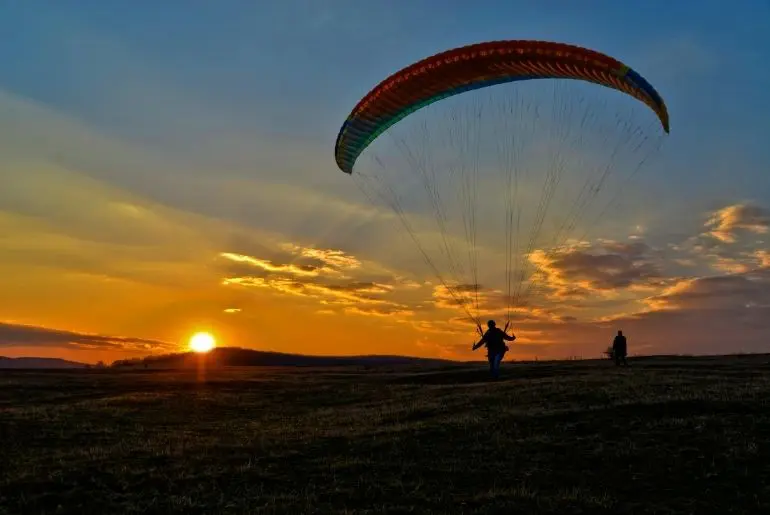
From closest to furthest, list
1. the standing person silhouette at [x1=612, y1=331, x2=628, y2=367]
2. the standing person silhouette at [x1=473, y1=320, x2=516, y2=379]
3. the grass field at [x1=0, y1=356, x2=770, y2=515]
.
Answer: the grass field at [x1=0, y1=356, x2=770, y2=515], the standing person silhouette at [x1=473, y1=320, x2=516, y2=379], the standing person silhouette at [x1=612, y1=331, x2=628, y2=367]

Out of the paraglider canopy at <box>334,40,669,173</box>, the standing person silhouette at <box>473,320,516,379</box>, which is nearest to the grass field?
the standing person silhouette at <box>473,320,516,379</box>

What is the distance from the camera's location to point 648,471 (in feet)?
45.8

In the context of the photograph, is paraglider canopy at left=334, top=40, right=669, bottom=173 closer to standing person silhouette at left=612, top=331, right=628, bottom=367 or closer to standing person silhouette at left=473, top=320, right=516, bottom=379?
standing person silhouette at left=473, top=320, right=516, bottom=379

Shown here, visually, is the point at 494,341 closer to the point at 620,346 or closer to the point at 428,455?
the point at 620,346

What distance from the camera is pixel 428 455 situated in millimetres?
16078

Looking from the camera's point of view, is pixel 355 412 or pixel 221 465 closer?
pixel 221 465

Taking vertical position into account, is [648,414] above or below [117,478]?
above

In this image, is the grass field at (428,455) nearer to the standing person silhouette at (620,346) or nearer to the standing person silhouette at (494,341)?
the standing person silhouette at (494,341)

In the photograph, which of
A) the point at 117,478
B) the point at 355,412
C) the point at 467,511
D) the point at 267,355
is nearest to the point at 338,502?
A: the point at 467,511

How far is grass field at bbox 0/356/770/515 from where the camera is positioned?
41.2 feet

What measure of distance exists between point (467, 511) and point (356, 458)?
4.80 meters

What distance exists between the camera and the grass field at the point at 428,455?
12.5 metres

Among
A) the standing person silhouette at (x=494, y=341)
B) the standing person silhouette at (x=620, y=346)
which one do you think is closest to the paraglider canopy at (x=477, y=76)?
the standing person silhouette at (x=494, y=341)

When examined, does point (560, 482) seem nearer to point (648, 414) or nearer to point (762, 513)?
point (762, 513)
